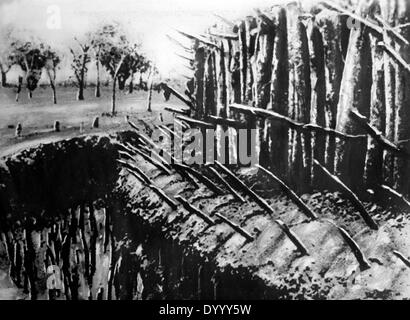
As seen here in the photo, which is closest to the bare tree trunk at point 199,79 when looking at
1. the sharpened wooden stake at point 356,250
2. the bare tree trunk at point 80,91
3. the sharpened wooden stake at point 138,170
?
the sharpened wooden stake at point 138,170

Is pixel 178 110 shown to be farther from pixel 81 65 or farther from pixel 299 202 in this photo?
pixel 299 202

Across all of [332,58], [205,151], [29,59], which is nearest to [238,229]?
[205,151]

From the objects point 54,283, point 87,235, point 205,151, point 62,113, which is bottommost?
point 54,283

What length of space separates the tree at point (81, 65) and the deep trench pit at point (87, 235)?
165 mm

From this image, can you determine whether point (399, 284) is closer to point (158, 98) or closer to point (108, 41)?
point (158, 98)

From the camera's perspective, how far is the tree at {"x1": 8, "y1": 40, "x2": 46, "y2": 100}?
5.45 feet

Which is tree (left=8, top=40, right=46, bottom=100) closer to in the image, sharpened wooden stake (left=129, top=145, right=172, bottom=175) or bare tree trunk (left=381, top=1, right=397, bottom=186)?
sharpened wooden stake (left=129, top=145, right=172, bottom=175)

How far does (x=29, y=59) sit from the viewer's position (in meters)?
1.68

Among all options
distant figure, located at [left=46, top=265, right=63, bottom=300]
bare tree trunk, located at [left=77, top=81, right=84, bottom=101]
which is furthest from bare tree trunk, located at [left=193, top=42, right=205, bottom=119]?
distant figure, located at [left=46, top=265, right=63, bottom=300]

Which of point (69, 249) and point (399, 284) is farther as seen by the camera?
point (69, 249)

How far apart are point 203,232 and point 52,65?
71 cm

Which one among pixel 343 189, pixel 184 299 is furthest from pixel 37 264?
pixel 343 189
